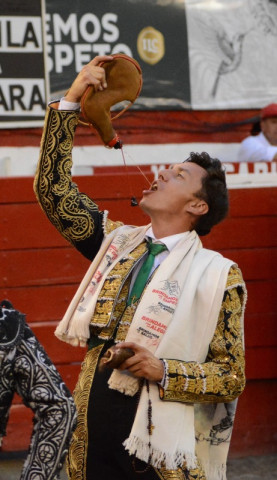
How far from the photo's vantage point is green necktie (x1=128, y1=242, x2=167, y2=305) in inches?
133

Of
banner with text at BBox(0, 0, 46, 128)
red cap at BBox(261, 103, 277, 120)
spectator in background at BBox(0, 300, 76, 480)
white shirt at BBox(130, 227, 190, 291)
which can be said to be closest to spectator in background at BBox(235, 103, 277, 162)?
red cap at BBox(261, 103, 277, 120)

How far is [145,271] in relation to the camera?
135 inches

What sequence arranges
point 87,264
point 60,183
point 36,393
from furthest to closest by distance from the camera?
point 87,264 < point 60,183 < point 36,393

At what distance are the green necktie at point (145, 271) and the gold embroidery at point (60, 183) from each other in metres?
0.20

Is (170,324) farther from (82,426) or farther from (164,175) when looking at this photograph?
(164,175)

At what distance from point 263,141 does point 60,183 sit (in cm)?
405

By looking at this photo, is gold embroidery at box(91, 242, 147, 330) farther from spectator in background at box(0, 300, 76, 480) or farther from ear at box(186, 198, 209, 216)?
spectator in background at box(0, 300, 76, 480)

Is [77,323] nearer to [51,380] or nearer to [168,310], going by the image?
[168,310]

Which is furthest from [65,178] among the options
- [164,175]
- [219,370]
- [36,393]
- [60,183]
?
[36,393]

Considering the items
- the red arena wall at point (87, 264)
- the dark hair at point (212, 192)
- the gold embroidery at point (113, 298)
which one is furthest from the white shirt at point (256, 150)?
the gold embroidery at point (113, 298)

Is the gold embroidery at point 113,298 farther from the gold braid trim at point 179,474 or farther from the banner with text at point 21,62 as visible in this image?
the banner with text at point 21,62

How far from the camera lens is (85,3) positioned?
7.18 metres

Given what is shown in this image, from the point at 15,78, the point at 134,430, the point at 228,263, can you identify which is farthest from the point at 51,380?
the point at 15,78

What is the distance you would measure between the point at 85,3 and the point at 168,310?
14.1ft
